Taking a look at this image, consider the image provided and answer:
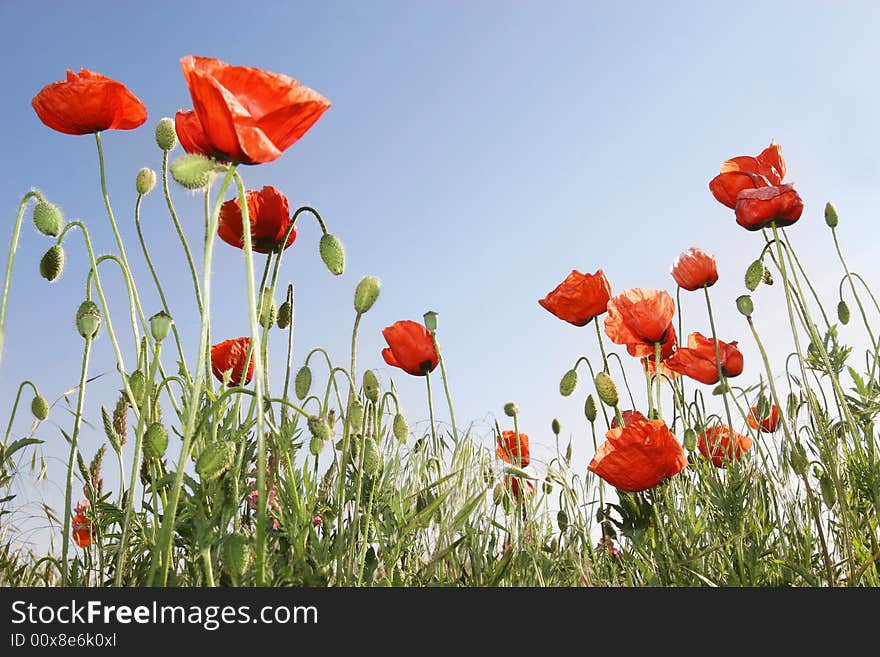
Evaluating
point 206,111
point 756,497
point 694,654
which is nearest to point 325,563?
point 694,654

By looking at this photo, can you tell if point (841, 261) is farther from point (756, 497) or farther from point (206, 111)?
point (206, 111)

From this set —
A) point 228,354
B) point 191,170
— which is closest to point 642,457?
point 228,354

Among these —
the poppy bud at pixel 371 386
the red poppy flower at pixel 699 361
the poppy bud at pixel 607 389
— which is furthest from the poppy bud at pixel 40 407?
the red poppy flower at pixel 699 361

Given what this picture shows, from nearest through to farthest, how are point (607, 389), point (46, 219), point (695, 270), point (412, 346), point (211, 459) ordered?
point (211, 459) < point (46, 219) < point (607, 389) < point (412, 346) < point (695, 270)

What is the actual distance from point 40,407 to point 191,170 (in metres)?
1.11

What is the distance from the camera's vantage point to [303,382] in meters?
1.74

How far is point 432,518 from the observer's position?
1.63 meters

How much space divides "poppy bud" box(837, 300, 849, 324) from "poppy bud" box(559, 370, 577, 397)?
96cm

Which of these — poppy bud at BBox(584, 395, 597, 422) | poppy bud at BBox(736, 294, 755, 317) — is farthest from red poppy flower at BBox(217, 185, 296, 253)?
poppy bud at BBox(736, 294, 755, 317)

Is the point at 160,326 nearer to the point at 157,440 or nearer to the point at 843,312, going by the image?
the point at 157,440

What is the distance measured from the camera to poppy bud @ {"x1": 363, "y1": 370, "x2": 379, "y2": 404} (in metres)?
1.78

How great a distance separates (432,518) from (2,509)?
989 millimetres

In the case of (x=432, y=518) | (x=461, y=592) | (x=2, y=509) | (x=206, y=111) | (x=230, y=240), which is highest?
(x=230, y=240)

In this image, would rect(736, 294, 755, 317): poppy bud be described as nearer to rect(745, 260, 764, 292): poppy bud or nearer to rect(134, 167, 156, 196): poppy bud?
rect(745, 260, 764, 292): poppy bud
